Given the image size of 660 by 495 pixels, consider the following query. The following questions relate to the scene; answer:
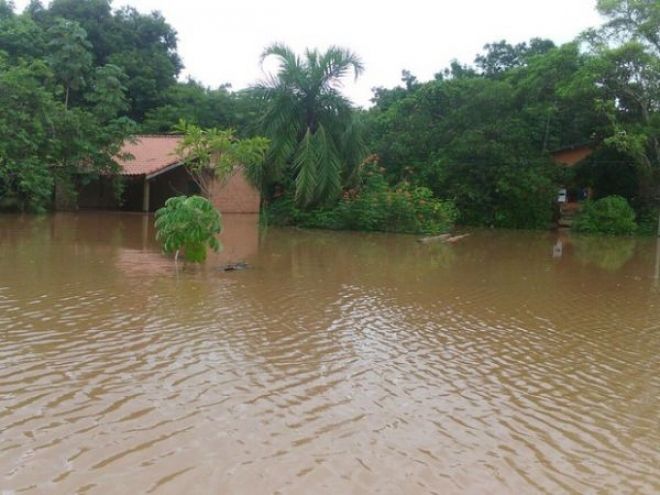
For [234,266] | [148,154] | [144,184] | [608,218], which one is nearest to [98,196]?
[144,184]

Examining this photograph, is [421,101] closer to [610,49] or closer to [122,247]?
[610,49]

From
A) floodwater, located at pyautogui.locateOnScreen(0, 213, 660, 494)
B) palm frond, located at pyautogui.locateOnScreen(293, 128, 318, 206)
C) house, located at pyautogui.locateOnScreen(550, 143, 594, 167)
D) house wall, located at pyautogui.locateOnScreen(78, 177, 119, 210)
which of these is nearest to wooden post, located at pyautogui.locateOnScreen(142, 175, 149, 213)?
house wall, located at pyautogui.locateOnScreen(78, 177, 119, 210)

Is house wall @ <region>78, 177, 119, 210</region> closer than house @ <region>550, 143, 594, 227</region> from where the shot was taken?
Yes

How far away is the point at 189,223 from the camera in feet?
34.3

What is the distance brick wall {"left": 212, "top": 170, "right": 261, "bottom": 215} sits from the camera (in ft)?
108

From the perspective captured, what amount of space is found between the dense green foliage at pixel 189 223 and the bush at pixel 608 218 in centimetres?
2244

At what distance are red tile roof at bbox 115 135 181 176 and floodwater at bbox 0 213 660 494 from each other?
16.7 meters

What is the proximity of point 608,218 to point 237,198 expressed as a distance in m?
18.4

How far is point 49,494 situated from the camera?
318 centimetres

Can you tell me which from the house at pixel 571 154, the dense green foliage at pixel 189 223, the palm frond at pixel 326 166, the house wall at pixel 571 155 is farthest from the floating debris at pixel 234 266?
the house wall at pixel 571 155

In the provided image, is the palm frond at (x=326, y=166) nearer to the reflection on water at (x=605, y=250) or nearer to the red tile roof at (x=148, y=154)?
the red tile roof at (x=148, y=154)

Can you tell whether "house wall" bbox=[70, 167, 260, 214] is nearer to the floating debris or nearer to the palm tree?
the palm tree

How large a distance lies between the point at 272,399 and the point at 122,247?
35.1ft

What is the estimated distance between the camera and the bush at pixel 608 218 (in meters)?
27.9
